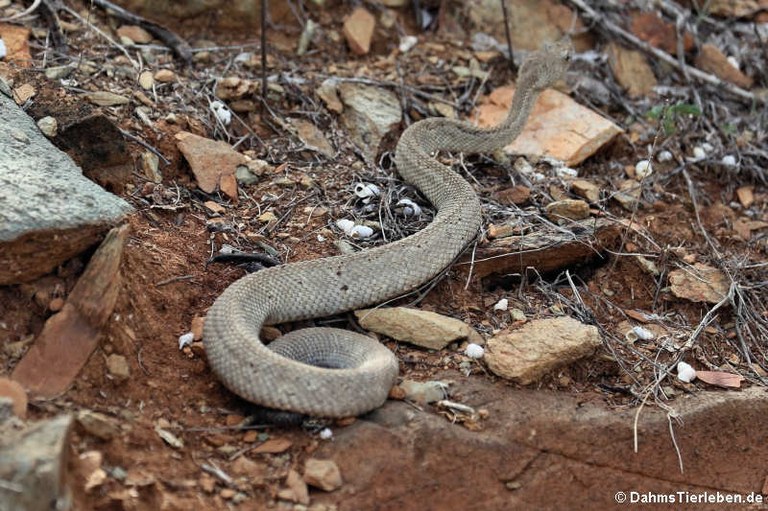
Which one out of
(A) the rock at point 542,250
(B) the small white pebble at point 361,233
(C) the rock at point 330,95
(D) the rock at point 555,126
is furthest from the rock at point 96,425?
(D) the rock at point 555,126

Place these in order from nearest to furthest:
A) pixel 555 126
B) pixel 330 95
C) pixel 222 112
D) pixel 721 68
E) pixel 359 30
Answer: pixel 222 112 < pixel 330 95 < pixel 555 126 < pixel 359 30 < pixel 721 68

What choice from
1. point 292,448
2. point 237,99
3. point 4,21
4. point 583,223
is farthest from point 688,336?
point 4,21

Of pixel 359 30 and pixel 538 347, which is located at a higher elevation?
pixel 359 30

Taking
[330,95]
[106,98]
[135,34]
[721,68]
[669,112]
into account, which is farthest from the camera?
[721,68]

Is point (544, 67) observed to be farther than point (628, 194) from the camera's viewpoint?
Yes

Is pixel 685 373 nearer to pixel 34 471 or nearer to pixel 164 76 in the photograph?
pixel 34 471

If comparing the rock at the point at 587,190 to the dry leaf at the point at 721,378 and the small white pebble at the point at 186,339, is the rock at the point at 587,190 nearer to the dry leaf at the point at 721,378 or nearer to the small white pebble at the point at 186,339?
the dry leaf at the point at 721,378

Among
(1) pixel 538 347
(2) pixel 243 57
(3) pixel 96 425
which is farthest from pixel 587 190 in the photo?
(3) pixel 96 425
